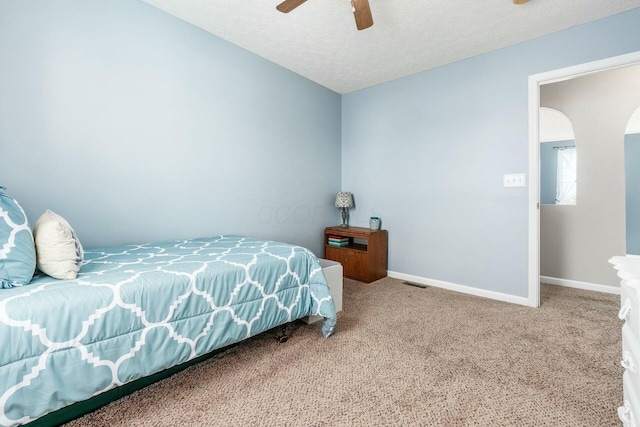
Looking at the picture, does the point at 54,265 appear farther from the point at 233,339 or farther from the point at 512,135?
the point at 512,135

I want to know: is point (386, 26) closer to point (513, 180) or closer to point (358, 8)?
point (358, 8)

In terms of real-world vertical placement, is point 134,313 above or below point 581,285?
above

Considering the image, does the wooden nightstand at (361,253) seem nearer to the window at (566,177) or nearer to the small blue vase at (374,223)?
the small blue vase at (374,223)

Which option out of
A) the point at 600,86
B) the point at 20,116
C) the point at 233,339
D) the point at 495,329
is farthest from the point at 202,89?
the point at 600,86

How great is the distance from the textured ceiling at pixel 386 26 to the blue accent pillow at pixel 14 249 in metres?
1.85

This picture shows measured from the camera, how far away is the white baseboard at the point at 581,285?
10.3 ft

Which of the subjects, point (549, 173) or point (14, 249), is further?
point (549, 173)

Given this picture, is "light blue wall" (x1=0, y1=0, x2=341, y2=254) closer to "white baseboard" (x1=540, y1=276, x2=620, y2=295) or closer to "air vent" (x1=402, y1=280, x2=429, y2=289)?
"air vent" (x1=402, y1=280, x2=429, y2=289)

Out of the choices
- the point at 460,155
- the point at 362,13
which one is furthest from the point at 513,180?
the point at 362,13

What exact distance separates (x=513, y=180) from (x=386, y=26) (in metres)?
1.80

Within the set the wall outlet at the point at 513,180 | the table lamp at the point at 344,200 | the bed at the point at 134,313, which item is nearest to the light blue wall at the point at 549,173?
the wall outlet at the point at 513,180

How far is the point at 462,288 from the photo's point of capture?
3.19 m

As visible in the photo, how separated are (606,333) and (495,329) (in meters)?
0.74

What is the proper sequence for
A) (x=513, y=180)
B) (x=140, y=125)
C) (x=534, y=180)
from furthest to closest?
(x=513, y=180), (x=534, y=180), (x=140, y=125)
